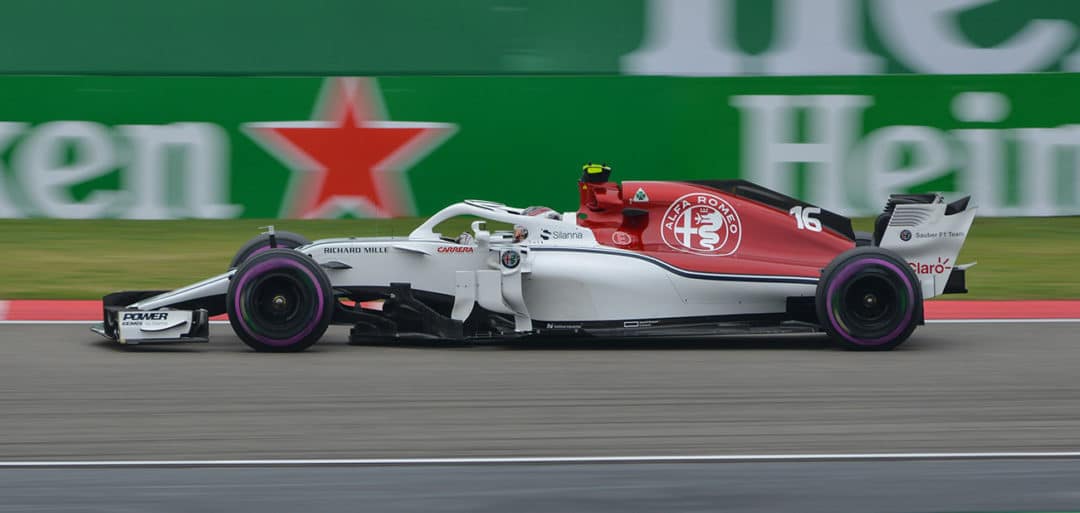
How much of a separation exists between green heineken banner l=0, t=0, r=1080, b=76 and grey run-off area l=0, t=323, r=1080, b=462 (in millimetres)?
6453

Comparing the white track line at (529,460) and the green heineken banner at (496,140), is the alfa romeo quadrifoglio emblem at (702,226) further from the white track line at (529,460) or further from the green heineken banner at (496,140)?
the green heineken banner at (496,140)

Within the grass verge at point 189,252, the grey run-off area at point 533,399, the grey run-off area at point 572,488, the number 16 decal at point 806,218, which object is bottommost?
the grey run-off area at point 572,488

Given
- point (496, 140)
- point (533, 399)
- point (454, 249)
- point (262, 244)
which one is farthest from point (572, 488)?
point (496, 140)

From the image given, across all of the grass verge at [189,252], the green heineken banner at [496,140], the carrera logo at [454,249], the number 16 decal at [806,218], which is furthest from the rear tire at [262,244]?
the green heineken banner at [496,140]

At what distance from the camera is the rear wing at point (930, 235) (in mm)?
9727

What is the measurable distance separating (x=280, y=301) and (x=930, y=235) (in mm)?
3967

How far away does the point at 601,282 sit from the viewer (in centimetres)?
938

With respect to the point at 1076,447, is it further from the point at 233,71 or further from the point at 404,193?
the point at 233,71

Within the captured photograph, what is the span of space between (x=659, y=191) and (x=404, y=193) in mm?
5838

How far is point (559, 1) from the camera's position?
16344 millimetres

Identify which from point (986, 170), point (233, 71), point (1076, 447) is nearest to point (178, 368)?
point (1076, 447)

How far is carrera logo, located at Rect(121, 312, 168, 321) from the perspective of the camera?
9.38 meters

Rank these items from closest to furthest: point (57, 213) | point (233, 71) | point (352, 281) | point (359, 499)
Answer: point (359, 499) < point (352, 281) < point (57, 213) < point (233, 71)

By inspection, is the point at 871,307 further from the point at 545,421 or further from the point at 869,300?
the point at 545,421
